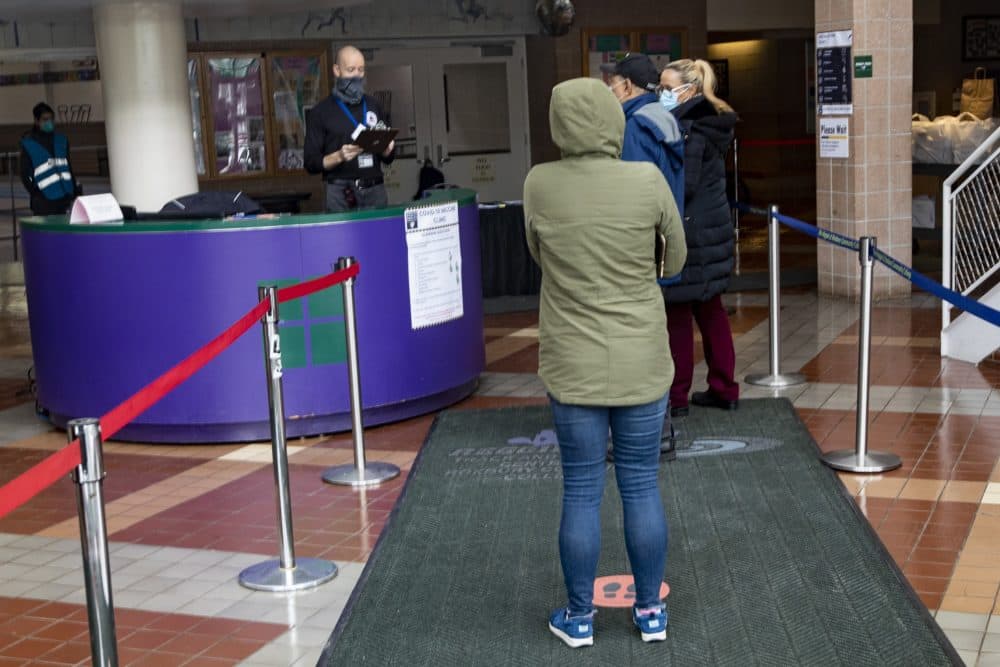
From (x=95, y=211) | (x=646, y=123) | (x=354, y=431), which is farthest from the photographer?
(x=95, y=211)

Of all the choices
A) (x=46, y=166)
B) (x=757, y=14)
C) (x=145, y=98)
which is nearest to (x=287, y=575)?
(x=145, y=98)

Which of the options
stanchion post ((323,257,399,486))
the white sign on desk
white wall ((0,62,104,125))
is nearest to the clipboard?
the white sign on desk

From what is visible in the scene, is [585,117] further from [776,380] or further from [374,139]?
[776,380]

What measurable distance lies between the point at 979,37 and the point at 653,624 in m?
19.0

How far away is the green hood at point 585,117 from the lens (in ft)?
12.4

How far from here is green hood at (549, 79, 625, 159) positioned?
12.4 ft

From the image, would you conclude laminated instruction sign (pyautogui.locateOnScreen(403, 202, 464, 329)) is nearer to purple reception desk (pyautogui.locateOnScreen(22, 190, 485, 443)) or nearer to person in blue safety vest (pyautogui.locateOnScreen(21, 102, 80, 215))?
purple reception desk (pyautogui.locateOnScreen(22, 190, 485, 443))

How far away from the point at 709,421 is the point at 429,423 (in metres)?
1.47

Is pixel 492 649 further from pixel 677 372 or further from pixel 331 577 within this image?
pixel 677 372

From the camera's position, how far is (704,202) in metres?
6.32

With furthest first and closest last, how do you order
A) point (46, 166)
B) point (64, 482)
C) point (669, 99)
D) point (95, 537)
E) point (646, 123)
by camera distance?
1. point (46, 166)
2. point (64, 482)
3. point (669, 99)
4. point (646, 123)
5. point (95, 537)

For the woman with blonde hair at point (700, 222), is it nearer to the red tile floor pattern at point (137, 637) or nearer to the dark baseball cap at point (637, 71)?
the dark baseball cap at point (637, 71)

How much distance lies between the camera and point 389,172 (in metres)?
15.0

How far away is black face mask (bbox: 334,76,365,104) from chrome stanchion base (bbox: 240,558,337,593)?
342 cm
